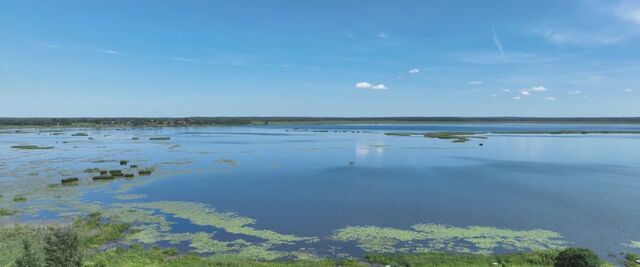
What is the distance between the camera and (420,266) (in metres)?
17.8

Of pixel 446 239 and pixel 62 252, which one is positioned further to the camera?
pixel 446 239

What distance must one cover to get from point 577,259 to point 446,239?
7.40m

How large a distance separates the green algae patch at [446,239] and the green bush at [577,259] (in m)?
4.36

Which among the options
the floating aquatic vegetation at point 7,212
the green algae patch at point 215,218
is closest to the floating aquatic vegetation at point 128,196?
the green algae patch at point 215,218

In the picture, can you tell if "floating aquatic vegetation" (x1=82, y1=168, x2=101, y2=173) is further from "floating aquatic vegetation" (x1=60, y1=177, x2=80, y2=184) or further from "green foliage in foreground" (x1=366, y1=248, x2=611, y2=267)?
"green foliage in foreground" (x1=366, y1=248, x2=611, y2=267)

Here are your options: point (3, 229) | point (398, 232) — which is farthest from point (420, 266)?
point (3, 229)

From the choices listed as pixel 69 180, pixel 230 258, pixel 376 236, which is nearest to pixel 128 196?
pixel 69 180

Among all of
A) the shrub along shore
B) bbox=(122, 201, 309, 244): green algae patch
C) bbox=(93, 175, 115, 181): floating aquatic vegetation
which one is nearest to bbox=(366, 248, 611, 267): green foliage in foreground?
the shrub along shore

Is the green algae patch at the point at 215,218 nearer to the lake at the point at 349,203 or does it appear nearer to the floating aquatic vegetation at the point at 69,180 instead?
the lake at the point at 349,203

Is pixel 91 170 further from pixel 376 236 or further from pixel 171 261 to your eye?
pixel 376 236

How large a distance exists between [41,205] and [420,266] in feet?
85.9

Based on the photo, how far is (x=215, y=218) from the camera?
1043 inches

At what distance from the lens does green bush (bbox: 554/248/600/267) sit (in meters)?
15.0

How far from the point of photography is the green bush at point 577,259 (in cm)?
1496
